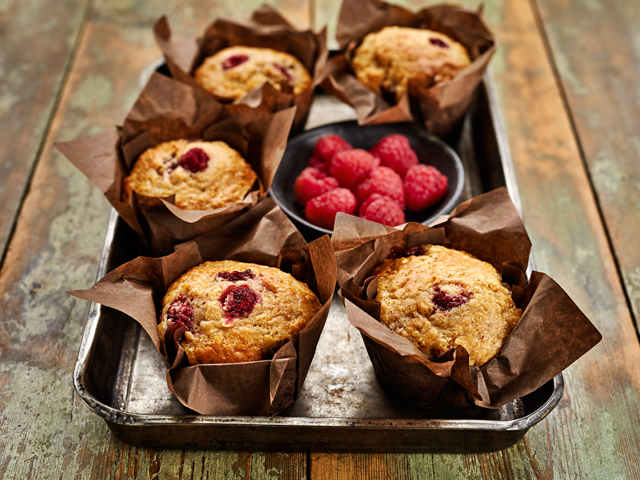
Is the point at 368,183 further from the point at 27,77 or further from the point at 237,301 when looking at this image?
the point at 27,77

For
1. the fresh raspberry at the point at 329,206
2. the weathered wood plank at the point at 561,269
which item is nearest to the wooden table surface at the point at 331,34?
the weathered wood plank at the point at 561,269

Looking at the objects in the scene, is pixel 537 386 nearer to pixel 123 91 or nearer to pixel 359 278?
pixel 359 278

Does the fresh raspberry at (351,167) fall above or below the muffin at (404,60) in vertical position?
below

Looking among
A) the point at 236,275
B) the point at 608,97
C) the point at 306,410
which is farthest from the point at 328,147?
the point at 608,97

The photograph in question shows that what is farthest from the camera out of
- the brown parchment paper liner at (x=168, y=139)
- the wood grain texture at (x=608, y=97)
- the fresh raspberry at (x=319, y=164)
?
the wood grain texture at (x=608, y=97)

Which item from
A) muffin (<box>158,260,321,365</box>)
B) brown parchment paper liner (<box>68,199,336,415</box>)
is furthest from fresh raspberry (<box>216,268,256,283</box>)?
brown parchment paper liner (<box>68,199,336,415</box>)

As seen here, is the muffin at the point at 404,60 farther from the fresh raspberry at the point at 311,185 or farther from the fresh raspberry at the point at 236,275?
the fresh raspberry at the point at 236,275
